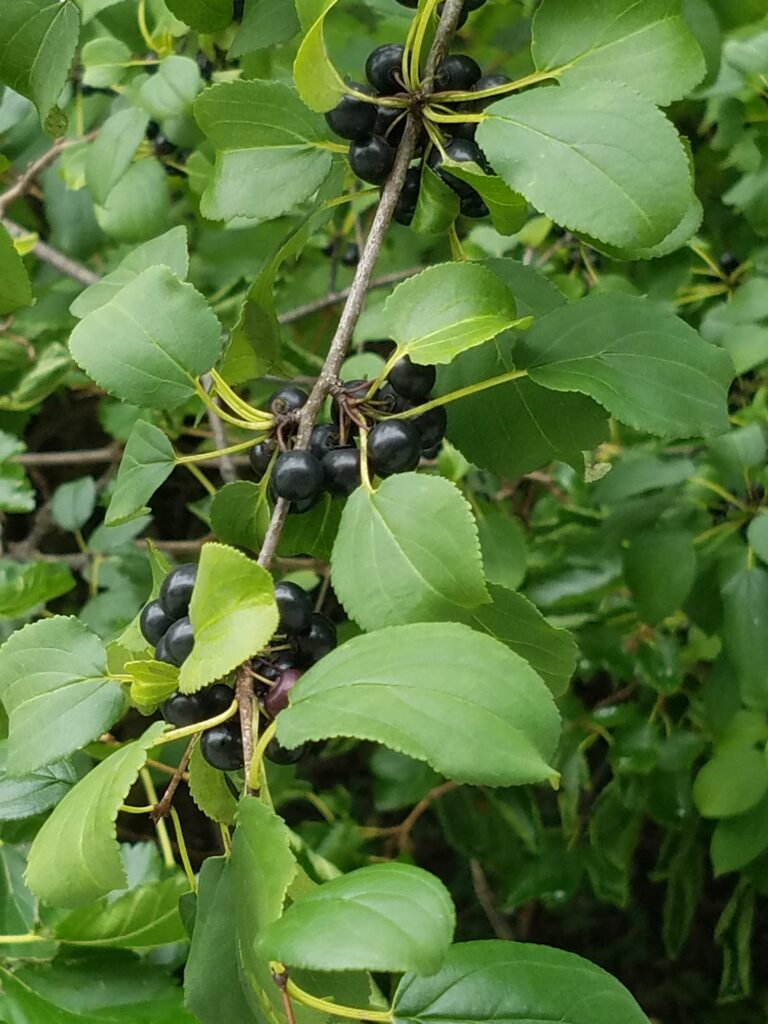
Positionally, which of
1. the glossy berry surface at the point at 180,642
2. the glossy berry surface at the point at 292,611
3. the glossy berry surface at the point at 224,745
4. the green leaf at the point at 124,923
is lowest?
the green leaf at the point at 124,923

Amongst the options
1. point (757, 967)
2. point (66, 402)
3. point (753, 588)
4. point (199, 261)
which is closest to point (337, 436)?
point (753, 588)

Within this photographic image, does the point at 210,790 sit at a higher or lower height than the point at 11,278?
lower

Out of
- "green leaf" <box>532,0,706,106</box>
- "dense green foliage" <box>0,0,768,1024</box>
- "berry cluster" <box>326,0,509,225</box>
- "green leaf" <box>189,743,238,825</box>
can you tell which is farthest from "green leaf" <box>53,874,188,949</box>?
"green leaf" <box>532,0,706,106</box>

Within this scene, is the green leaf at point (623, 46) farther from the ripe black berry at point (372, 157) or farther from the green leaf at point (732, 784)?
the green leaf at point (732, 784)

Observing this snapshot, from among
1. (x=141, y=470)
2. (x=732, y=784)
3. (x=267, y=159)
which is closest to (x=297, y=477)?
(x=141, y=470)

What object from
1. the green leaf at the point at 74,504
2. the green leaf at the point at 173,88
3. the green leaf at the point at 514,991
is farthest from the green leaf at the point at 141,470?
the green leaf at the point at 74,504

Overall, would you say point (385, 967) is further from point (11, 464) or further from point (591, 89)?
point (11, 464)

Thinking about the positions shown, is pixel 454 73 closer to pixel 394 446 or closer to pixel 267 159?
pixel 267 159

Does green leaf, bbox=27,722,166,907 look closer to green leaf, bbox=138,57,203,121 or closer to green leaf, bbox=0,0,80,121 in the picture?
green leaf, bbox=0,0,80,121
